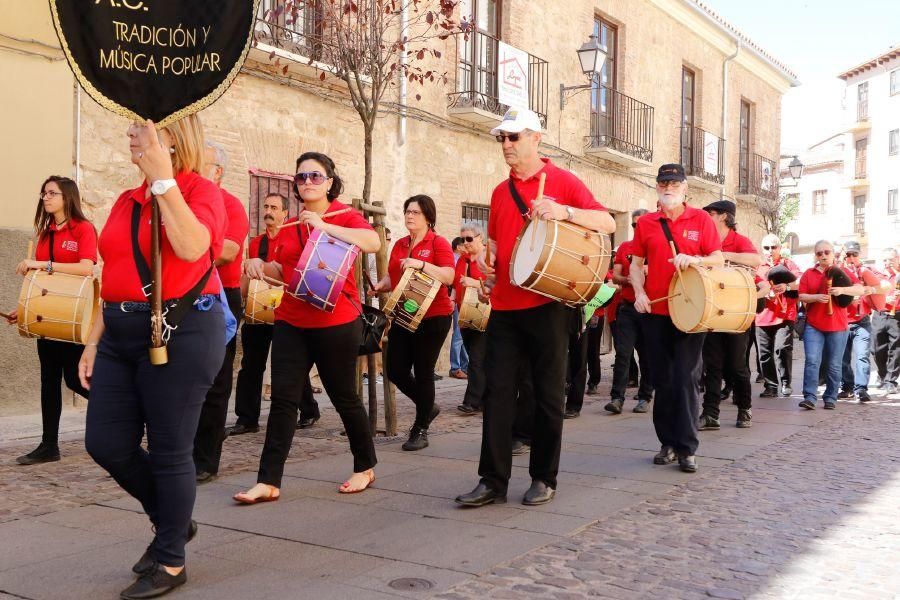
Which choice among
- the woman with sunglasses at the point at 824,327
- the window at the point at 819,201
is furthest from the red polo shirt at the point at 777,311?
the window at the point at 819,201

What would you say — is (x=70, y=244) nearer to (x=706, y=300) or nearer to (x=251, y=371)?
(x=251, y=371)

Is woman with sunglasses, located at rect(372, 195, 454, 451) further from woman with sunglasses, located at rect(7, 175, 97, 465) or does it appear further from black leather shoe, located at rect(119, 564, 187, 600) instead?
black leather shoe, located at rect(119, 564, 187, 600)

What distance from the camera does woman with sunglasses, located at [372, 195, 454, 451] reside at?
7.01m

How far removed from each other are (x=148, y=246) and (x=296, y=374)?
186 centimetres

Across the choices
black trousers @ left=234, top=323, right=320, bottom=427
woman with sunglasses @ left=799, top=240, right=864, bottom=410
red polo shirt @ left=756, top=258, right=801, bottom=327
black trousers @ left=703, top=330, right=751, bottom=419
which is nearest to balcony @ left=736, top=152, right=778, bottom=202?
red polo shirt @ left=756, top=258, right=801, bottom=327

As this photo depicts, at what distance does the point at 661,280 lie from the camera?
651 centimetres

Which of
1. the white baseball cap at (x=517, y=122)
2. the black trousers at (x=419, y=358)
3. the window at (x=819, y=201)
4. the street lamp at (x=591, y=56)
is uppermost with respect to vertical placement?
the window at (x=819, y=201)

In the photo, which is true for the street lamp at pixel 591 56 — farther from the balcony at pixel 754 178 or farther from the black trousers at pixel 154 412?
the black trousers at pixel 154 412

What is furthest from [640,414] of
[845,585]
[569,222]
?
[845,585]

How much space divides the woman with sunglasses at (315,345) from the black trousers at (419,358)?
5.14 feet

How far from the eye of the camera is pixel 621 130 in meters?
18.7

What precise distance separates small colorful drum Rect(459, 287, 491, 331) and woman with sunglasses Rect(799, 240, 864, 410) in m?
3.75

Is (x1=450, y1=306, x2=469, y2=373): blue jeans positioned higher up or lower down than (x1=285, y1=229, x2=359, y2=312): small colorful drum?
lower down

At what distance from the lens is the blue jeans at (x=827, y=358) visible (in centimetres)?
1015
